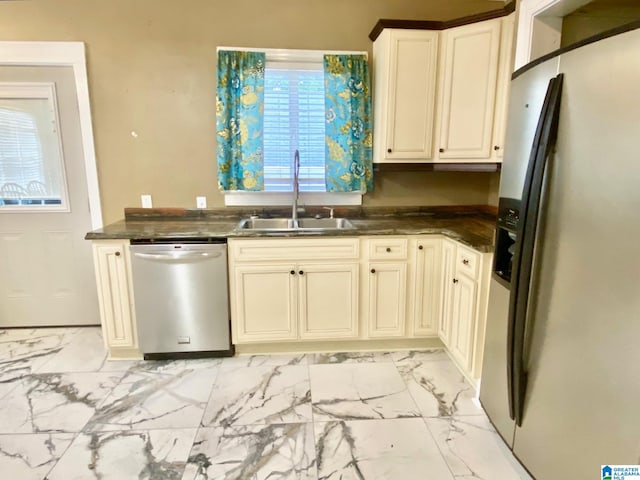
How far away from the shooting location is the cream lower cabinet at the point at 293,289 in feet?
8.20

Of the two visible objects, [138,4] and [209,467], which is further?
[138,4]

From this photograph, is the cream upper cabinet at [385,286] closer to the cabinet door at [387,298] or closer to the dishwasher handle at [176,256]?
the cabinet door at [387,298]

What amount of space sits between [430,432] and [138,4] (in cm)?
340

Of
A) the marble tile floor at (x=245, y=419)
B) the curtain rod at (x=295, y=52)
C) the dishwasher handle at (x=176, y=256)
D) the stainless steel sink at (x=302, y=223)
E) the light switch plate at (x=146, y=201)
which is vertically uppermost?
the curtain rod at (x=295, y=52)

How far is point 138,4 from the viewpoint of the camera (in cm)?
269

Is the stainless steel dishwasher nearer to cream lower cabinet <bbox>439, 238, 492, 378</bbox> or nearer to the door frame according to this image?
the door frame

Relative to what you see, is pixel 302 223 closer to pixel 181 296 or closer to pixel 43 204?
Answer: pixel 181 296

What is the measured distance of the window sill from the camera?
9.75 ft

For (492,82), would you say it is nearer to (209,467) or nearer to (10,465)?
(209,467)

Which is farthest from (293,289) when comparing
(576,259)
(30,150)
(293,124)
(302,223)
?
(30,150)

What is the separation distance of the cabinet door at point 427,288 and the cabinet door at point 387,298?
0.32ft

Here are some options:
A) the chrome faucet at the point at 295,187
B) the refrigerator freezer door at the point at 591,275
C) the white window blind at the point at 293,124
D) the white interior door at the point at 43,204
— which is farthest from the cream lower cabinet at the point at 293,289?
the white interior door at the point at 43,204

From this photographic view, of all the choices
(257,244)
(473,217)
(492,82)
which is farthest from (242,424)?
(492,82)

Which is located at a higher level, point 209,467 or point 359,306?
point 359,306
